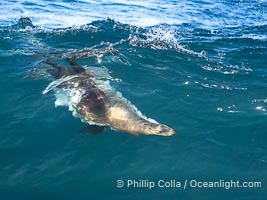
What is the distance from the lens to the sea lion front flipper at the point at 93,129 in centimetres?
778

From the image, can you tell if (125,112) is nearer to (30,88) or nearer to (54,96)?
(54,96)

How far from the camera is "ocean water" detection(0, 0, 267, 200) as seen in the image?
Answer: 22.3 ft

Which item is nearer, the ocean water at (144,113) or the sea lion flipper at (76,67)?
the ocean water at (144,113)

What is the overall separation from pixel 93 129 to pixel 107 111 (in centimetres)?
71

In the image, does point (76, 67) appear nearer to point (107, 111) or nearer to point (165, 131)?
point (107, 111)

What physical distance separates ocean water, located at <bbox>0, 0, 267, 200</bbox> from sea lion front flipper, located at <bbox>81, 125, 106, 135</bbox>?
140 mm

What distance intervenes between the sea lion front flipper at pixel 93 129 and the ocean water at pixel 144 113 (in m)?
0.14

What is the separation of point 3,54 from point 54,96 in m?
3.99

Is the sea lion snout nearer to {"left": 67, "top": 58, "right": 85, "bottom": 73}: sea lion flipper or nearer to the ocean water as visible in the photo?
the ocean water

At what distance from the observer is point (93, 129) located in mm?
7871

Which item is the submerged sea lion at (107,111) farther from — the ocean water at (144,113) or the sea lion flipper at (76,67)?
the sea lion flipper at (76,67)

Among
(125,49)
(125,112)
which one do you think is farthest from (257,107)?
(125,49)


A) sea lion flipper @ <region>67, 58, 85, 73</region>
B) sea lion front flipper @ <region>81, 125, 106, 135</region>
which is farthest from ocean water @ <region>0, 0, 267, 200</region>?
sea lion flipper @ <region>67, 58, 85, 73</region>

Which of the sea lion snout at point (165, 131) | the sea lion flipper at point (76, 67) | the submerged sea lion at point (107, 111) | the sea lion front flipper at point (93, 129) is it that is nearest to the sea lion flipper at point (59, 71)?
the sea lion flipper at point (76, 67)
